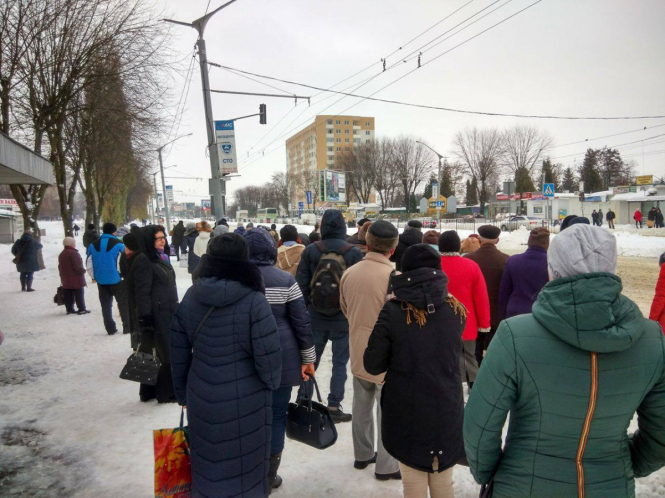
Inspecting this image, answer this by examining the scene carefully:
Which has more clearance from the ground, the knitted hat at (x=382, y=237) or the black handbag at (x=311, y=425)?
the knitted hat at (x=382, y=237)

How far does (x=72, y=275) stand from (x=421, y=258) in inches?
364

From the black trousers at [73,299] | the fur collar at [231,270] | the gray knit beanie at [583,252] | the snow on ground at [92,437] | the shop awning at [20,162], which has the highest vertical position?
the shop awning at [20,162]

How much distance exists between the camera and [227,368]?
2633 mm

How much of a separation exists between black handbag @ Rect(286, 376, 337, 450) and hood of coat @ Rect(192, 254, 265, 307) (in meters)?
1.10

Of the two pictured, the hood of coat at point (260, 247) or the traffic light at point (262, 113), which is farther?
the traffic light at point (262, 113)

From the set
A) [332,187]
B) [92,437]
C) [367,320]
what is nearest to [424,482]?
[367,320]

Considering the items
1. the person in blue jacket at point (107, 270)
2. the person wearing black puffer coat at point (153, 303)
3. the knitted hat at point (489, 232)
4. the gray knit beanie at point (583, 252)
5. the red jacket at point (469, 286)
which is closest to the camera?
the gray knit beanie at point (583, 252)

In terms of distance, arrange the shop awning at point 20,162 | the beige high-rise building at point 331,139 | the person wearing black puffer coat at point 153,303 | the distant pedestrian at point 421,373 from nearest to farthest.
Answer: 1. the distant pedestrian at point 421,373
2. the person wearing black puffer coat at point 153,303
3. the shop awning at point 20,162
4. the beige high-rise building at point 331,139

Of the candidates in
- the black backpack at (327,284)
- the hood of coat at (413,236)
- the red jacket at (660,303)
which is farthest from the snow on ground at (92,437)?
the hood of coat at (413,236)

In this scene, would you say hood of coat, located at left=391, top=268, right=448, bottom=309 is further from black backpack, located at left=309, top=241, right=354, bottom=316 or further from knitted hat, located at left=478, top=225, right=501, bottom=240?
knitted hat, located at left=478, top=225, right=501, bottom=240

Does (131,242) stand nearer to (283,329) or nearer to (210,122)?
(283,329)

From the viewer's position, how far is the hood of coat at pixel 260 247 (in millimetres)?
3299

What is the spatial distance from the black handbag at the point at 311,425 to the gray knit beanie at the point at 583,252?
6.99ft

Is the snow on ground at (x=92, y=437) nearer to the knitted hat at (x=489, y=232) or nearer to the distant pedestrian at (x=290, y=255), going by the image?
the distant pedestrian at (x=290, y=255)
